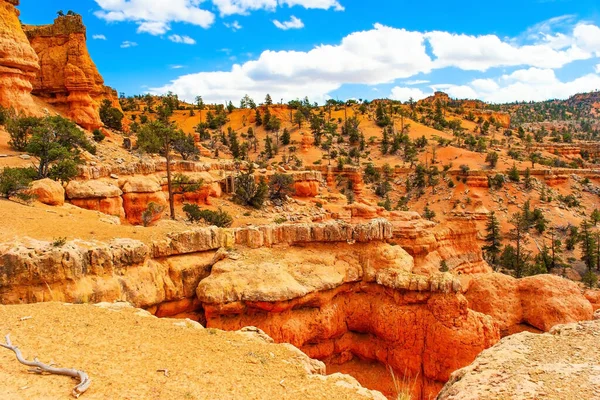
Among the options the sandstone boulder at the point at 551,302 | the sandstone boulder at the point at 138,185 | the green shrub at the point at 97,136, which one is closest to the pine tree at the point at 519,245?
the sandstone boulder at the point at 551,302

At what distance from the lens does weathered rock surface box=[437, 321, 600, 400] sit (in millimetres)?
5688

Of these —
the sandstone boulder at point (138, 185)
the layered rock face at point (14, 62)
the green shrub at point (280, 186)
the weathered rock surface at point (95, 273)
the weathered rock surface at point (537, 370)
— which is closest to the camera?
the weathered rock surface at point (537, 370)

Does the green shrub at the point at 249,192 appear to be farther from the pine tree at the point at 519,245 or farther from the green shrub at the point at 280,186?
the pine tree at the point at 519,245

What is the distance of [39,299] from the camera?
9.41m

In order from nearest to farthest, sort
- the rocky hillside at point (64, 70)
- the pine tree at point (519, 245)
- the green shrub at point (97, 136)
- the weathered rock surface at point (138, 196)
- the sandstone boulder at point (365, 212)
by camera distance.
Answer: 1. the weathered rock surface at point (138, 196)
2. the sandstone boulder at point (365, 212)
3. the pine tree at point (519, 245)
4. the green shrub at point (97, 136)
5. the rocky hillside at point (64, 70)

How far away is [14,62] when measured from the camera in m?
27.0

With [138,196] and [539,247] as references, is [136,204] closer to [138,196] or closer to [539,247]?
[138,196]

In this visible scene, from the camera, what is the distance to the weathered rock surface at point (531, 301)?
14.4 metres

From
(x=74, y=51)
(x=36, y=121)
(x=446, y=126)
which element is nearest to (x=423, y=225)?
(x=36, y=121)

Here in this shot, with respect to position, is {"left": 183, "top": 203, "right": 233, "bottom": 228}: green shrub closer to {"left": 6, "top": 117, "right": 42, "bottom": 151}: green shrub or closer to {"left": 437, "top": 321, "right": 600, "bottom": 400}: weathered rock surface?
{"left": 6, "top": 117, "right": 42, "bottom": 151}: green shrub

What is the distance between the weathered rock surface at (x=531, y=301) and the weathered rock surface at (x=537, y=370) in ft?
24.7

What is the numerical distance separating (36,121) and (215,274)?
2106 centimetres

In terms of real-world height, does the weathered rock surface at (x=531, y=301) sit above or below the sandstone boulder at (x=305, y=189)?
below

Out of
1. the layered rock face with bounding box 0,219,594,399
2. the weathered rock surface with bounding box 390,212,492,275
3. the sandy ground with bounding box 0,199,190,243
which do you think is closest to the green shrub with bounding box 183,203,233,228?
the sandy ground with bounding box 0,199,190,243
